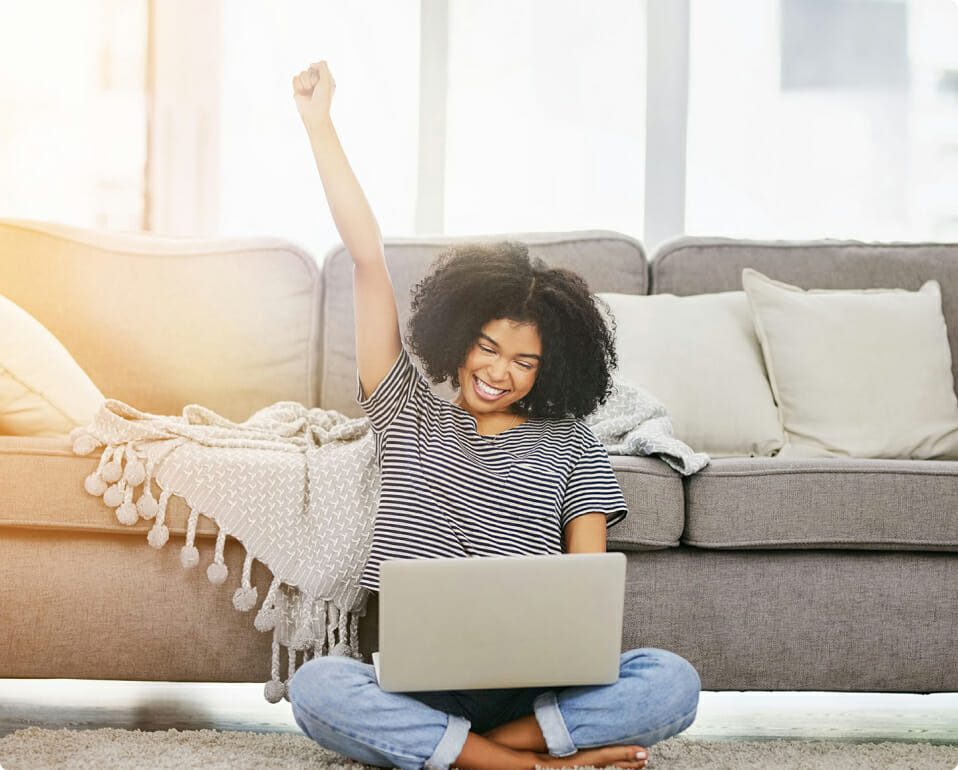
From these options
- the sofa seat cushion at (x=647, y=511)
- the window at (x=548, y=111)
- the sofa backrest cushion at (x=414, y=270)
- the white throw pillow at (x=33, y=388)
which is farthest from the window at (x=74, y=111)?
the sofa seat cushion at (x=647, y=511)

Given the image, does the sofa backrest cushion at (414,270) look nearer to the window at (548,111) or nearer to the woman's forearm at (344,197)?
the woman's forearm at (344,197)

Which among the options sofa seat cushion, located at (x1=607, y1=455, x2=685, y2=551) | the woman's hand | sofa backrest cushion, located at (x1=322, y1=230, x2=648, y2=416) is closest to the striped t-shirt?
sofa seat cushion, located at (x1=607, y1=455, x2=685, y2=551)

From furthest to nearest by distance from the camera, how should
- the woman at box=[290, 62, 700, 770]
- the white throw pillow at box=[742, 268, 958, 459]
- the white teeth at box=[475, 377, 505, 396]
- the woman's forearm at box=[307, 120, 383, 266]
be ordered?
1. the white throw pillow at box=[742, 268, 958, 459]
2. the white teeth at box=[475, 377, 505, 396]
3. the woman's forearm at box=[307, 120, 383, 266]
4. the woman at box=[290, 62, 700, 770]

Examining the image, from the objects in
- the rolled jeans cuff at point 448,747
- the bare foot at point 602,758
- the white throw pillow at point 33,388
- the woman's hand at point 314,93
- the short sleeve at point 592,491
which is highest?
the woman's hand at point 314,93

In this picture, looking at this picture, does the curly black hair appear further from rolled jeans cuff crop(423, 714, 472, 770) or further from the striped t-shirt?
rolled jeans cuff crop(423, 714, 472, 770)

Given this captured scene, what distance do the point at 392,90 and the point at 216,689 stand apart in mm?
2008

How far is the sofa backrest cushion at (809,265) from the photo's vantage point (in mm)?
2234

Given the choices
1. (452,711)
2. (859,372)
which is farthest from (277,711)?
(859,372)

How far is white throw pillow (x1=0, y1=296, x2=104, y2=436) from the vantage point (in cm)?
164

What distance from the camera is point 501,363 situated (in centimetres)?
143

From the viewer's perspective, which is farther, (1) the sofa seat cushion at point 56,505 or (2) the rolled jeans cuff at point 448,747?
(1) the sofa seat cushion at point 56,505

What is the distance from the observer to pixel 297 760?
1306mm

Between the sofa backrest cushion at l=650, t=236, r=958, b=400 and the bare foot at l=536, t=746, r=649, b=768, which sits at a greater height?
A: the sofa backrest cushion at l=650, t=236, r=958, b=400

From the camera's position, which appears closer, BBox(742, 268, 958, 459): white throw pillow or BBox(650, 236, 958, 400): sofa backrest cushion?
BBox(742, 268, 958, 459): white throw pillow
